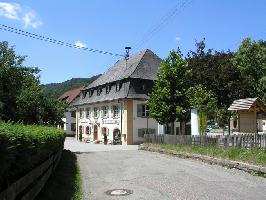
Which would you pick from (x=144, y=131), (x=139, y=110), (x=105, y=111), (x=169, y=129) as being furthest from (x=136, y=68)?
(x=169, y=129)

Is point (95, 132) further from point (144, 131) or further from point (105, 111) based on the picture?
point (144, 131)

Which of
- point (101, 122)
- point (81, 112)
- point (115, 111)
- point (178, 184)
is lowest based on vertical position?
point (178, 184)

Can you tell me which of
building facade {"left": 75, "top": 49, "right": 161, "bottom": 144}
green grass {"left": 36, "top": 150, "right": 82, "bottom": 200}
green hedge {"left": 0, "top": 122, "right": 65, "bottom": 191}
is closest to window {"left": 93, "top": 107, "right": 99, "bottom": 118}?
building facade {"left": 75, "top": 49, "right": 161, "bottom": 144}

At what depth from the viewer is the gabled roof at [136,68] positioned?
51844mm

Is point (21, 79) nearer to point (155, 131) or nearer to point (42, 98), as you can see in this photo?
point (42, 98)

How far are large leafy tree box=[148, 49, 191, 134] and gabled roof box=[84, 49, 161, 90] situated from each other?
15.1 meters

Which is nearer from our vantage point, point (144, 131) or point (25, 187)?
point (25, 187)

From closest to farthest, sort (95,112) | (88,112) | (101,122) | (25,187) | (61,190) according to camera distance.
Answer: (25,187), (61,190), (101,122), (95,112), (88,112)

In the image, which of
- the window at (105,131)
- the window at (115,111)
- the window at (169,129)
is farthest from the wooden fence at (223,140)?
the window at (105,131)

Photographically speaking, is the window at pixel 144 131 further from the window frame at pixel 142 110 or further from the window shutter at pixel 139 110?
the window shutter at pixel 139 110

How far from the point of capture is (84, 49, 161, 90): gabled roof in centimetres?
5184

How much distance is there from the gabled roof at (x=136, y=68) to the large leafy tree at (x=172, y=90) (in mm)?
15053

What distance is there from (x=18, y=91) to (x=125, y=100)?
18491mm

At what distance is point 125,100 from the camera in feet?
165
